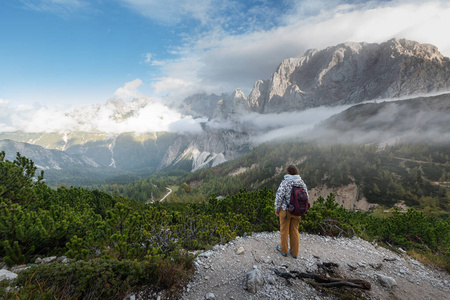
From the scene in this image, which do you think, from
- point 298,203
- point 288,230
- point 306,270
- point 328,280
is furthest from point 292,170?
point 328,280

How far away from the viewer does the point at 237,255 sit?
7.51m

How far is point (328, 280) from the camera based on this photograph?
5.59 meters

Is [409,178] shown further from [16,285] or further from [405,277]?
[16,285]

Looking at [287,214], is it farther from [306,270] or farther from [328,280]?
[328,280]

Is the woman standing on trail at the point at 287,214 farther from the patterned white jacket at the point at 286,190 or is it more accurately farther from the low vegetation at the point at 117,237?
the low vegetation at the point at 117,237

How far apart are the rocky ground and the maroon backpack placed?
1894mm

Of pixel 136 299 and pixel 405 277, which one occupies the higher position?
pixel 136 299

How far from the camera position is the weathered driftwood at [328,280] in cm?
536

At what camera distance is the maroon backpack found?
22.7ft

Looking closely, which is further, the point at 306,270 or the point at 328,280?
the point at 306,270

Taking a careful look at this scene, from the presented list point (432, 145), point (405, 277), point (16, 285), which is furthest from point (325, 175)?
point (16, 285)

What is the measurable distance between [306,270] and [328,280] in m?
0.95

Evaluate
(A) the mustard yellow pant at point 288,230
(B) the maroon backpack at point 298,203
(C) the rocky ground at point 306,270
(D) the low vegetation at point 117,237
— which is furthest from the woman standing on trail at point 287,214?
(D) the low vegetation at point 117,237

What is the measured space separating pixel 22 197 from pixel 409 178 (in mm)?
148313
